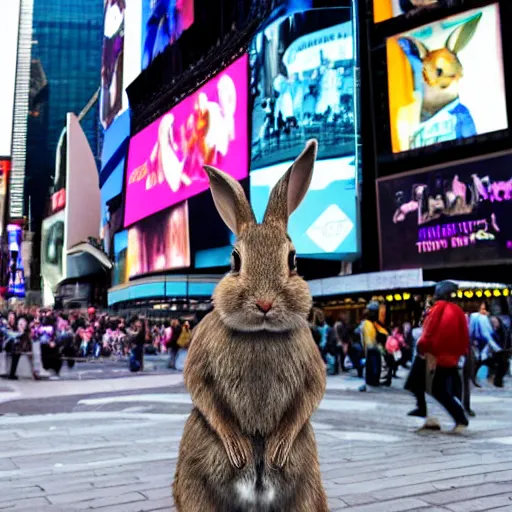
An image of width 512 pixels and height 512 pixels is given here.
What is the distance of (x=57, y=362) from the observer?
49.2 feet

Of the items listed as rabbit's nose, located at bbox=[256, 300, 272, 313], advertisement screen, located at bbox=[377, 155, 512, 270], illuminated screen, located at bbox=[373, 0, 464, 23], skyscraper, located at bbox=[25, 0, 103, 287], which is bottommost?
rabbit's nose, located at bbox=[256, 300, 272, 313]

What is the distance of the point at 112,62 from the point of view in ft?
182

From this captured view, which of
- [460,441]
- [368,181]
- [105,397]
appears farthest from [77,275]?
[460,441]

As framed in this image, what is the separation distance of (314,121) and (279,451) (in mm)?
28697

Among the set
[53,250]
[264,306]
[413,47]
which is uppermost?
[413,47]

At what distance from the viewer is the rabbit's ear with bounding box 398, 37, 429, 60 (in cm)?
2750

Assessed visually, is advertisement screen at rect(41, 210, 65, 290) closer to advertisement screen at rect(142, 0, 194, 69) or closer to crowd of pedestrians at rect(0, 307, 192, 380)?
advertisement screen at rect(142, 0, 194, 69)

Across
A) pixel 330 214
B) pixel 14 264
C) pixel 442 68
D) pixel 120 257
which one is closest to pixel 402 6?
pixel 442 68

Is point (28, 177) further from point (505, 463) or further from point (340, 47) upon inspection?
point (505, 463)

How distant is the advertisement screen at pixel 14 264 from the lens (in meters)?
73.6

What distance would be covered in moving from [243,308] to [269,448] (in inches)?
20.7

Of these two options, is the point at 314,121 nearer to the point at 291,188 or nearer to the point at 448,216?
the point at 448,216

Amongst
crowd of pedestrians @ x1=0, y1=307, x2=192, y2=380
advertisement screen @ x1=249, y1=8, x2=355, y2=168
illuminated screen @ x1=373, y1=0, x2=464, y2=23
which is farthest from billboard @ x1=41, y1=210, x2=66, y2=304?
illuminated screen @ x1=373, y1=0, x2=464, y2=23

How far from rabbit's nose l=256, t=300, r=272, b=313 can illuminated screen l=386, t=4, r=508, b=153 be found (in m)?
25.4
